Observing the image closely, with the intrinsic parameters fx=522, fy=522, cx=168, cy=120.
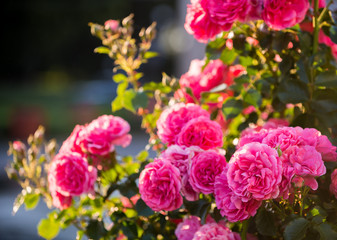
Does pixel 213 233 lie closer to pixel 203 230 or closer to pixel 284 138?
pixel 203 230

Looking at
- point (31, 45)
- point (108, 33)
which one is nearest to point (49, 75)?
point (31, 45)

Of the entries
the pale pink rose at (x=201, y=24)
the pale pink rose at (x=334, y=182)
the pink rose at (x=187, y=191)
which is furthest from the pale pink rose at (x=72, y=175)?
the pale pink rose at (x=334, y=182)

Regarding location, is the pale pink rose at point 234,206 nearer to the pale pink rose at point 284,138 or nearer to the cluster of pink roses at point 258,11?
the pale pink rose at point 284,138

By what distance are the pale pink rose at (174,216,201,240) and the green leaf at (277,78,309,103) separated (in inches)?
9.7

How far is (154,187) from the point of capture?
0.79 m

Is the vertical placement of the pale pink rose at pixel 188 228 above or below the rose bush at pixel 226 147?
below

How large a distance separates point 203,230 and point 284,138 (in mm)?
202

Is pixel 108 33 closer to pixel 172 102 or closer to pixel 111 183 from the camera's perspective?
pixel 172 102

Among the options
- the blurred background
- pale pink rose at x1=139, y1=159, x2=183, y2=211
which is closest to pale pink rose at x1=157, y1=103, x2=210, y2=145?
pale pink rose at x1=139, y1=159, x2=183, y2=211

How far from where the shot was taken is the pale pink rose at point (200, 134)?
0.86m

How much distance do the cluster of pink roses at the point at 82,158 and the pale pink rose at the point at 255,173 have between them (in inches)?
13.5

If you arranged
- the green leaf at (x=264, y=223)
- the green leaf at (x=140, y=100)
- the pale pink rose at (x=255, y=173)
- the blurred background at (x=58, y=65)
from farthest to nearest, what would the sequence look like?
the blurred background at (x=58, y=65), the green leaf at (x=140, y=100), the green leaf at (x=264, y=223), the pale pink rose at (x=255, y=173)

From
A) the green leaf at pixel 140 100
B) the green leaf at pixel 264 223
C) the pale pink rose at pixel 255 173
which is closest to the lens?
the pale pink rose at pixel 255 173

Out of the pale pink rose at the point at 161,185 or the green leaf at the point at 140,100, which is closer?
the pale pink rose at the point at 161,185
